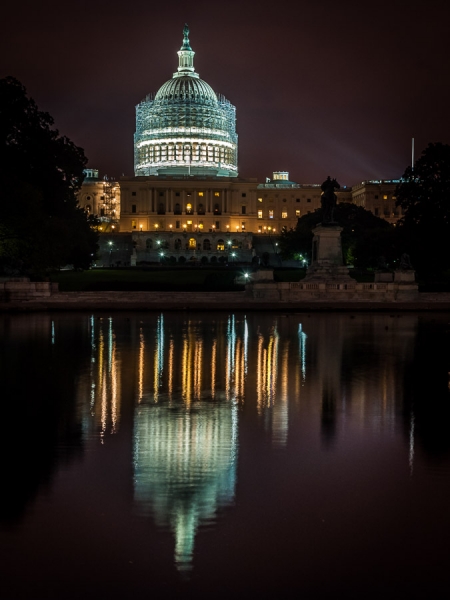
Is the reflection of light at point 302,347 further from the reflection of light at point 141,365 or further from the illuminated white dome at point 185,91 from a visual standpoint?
the illuminated white dome at point 185,91

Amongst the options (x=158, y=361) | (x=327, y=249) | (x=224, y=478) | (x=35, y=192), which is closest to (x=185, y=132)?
(x=35, y=192)

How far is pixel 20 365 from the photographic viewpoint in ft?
58.8

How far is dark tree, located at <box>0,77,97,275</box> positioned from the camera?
43.8m

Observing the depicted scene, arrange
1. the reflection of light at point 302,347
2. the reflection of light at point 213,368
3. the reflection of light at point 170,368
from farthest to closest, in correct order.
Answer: the reflection of light at point 302,347
the reflection of light at point 170,368
the reflection of light at point 213,368

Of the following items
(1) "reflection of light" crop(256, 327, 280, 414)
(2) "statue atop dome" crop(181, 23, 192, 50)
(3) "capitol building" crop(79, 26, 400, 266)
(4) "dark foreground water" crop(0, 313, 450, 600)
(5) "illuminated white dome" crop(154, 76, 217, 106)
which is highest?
(2) "statue atop dome" crop(181, 23, 192, 50)

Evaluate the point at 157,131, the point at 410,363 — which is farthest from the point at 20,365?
the point at 157,131

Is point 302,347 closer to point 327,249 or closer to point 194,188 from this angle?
point 327,249

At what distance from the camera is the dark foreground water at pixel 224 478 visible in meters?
6.91

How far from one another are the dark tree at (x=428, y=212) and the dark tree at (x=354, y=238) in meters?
2.39

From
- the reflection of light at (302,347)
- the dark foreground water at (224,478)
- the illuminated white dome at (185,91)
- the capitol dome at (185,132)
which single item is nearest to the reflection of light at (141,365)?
the dark foreground water at (224,478)

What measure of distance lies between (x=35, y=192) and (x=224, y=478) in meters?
38.2

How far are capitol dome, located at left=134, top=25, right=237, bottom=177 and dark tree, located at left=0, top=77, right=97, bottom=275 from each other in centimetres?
8495

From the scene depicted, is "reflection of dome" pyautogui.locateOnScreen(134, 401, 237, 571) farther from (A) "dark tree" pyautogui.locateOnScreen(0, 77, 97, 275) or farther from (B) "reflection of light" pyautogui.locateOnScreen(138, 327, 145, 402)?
(A) "dark tree" pyautogui.locateOnScreen(0, 77, 97, 275)

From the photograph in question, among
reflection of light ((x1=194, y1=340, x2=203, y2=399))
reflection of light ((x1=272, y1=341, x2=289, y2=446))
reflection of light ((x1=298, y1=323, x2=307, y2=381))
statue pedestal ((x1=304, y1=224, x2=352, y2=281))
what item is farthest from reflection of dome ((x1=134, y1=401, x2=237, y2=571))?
statue pedestal ((x1=304, y1=224, x2=352, y2=281))
